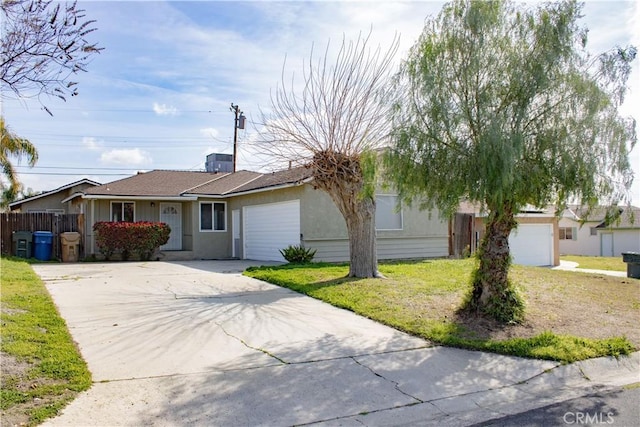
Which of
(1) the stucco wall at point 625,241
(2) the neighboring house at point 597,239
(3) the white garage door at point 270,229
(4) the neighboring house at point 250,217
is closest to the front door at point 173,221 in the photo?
(4) the neighboring house at point 250,217

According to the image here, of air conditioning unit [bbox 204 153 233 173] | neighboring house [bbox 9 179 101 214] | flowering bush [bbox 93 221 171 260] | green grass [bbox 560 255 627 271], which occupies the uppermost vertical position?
air conditioning unit [bbox 204 153 233 173]

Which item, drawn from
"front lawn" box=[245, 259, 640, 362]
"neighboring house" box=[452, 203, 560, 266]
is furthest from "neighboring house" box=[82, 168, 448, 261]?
"front lawn" box=[245, 259, 640, 362]

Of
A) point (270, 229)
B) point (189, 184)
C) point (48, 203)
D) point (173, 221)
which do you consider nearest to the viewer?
point (270, 229)

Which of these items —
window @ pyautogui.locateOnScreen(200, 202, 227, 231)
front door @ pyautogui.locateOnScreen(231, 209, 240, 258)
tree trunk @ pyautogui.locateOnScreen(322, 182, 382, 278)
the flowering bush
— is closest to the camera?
tree trunk @ pyautogui.locateOnScreen(322, 182, 382, 278)

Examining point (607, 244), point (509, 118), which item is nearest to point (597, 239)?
point (607, 244)

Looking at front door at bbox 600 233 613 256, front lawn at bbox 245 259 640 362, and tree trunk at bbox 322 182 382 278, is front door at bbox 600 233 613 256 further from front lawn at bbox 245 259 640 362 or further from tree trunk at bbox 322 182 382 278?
tree trunk at bbox 322 182 382 278

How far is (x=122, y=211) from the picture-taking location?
20734 mm

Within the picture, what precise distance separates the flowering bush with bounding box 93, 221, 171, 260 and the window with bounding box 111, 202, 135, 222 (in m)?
1.50

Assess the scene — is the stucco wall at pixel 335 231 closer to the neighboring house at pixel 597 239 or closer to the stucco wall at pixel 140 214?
the stucco wall at pixel 140 214

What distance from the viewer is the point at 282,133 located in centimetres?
1152

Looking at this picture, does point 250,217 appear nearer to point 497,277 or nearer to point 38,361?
point 497,277

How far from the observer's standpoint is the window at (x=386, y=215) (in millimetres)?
17938

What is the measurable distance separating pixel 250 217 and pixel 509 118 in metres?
14.2

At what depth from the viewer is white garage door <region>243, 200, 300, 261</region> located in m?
17.2
